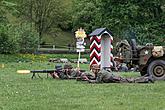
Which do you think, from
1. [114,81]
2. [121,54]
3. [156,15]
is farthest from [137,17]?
[114,81]

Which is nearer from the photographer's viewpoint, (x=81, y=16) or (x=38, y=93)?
(x=38, y=93)

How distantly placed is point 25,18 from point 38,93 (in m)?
62.4

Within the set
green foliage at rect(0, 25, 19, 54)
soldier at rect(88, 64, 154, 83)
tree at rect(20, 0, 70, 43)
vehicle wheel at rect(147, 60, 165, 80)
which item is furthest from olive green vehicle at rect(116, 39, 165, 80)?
tree at rect(20, 0, 70, 43)

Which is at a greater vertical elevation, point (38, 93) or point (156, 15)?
point (156, 15)

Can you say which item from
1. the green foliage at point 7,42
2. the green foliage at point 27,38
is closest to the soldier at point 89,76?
the green foliage at point 7,42

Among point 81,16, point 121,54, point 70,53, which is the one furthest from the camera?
point 81,16

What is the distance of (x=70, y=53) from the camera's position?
61750 millimetres

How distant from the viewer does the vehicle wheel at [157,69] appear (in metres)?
18.0

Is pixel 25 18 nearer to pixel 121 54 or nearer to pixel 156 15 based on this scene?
pixel 156 15

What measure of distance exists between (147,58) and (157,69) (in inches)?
22.1

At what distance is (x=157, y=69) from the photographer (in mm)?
18156

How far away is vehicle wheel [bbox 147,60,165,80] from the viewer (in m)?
18.0

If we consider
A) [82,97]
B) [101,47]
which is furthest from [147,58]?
[82,97]

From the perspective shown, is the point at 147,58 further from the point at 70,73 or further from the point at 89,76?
the point at 70,73
